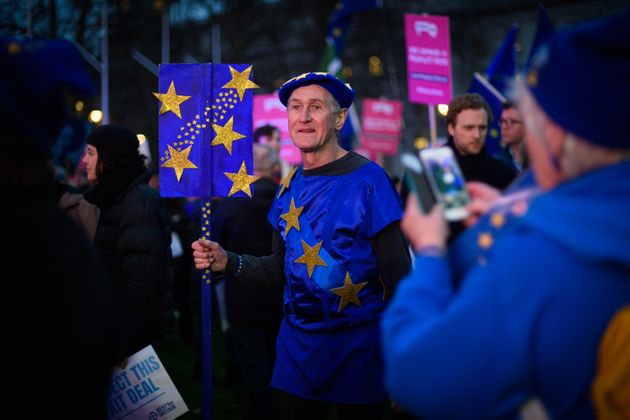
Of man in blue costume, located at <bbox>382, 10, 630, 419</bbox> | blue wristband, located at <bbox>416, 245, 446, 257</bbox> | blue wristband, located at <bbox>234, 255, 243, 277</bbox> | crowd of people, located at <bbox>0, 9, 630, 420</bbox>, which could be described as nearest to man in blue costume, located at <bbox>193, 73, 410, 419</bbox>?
blue wristband, located at <bbox>234, 255, 243, 277</bbox>

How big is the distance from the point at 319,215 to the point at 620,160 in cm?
194

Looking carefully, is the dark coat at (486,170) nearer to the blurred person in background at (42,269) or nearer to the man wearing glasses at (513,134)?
the man wearing glasses at (513,134)

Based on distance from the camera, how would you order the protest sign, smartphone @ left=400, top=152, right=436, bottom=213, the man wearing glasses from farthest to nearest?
1. the man wearing glasses
2. the protest sign
3. smartphone @ left=400, top=152, right=436, bottom=213

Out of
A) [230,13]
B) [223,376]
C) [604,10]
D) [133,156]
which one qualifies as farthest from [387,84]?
[133,156]

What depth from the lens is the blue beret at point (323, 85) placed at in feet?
11.2

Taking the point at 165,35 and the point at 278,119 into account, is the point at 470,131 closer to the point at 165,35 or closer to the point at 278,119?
the point at 278,119

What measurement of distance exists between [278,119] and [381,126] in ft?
12.5

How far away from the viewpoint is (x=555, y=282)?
1.30 m

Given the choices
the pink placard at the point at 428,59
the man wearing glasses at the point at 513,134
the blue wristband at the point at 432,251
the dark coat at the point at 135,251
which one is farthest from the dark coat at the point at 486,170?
the pink placard at the point at 428,59

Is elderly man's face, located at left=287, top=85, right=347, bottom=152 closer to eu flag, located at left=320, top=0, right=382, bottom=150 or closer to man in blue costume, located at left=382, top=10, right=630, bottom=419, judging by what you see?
man in blue costume, located at left=382, top=10, right=630, bottom=419

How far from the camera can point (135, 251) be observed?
3.75 meters

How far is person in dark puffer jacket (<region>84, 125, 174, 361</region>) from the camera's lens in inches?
147

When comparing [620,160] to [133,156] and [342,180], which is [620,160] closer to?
[342,180]

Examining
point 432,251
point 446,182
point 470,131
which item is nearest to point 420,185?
point 446,182
